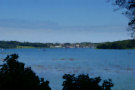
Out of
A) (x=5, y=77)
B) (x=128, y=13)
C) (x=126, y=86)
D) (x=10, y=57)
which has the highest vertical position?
(x=128, y=13)

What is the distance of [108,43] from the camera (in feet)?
495

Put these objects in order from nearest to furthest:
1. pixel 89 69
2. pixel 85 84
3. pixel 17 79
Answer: pixel 17 79 < pixel 85 84 < pixel 89 69

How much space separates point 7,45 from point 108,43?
3314 inches

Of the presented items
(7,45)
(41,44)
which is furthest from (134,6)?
(41,44)

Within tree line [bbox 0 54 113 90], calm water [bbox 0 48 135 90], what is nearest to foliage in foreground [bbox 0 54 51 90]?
tree line [bbox 0 54 113 90]

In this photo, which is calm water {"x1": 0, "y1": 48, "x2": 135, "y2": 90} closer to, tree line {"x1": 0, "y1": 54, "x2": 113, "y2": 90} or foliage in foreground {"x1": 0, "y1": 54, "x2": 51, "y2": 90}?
tree line {"x1": 0, "y1": 54, "x2": 113, "y2": 90}

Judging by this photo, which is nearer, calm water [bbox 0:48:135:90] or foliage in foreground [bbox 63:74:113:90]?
foliage in foreground [bbox 63:74:113:90]

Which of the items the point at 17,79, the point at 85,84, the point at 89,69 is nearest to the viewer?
the point at 17,79

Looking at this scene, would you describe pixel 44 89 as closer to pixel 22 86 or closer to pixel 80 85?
pixel 22 86

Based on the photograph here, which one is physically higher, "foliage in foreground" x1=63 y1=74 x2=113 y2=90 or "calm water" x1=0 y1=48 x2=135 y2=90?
"foliage in foreground" x1=63 y1=74 x2=113 y2=90

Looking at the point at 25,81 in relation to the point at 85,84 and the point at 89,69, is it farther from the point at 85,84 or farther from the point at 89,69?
the point at 89,69

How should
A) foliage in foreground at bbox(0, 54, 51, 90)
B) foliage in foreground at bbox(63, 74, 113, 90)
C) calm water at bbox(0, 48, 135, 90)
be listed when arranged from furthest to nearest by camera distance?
calm water at bbox(0, 48, 135, 90), foliage in foreground at bbox(63, 74, 113, 90), foliage in foreground at bbox(0, 54, 51, 90)

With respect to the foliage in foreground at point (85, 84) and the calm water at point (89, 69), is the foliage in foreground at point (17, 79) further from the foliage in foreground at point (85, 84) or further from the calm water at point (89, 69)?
the calm water at point (89, 69)

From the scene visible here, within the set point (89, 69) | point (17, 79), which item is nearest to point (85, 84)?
point (17, 79)
